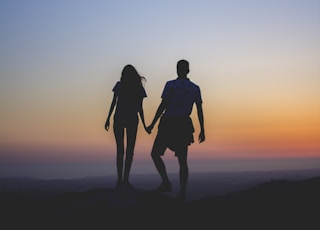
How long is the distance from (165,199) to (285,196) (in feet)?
8.76

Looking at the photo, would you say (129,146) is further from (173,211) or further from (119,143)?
(173,211)

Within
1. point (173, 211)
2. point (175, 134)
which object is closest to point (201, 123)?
point (175, 134)

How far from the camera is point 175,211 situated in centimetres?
1095

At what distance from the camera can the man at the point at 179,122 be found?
36.2ft

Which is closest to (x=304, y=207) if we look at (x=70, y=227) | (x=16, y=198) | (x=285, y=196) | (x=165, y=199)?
(x=285, y=196)

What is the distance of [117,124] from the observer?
11875mm

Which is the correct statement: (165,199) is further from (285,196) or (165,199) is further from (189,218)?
(285,196)

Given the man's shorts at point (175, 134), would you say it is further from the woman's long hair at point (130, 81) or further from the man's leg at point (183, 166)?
the woman's long hair at point (130, 81)

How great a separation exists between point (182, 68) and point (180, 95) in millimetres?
583

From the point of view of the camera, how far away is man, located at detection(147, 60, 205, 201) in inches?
435

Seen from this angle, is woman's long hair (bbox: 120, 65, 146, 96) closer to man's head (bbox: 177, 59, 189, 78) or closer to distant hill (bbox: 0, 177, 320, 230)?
man's head (bbox: 177, 59, 189, 78)

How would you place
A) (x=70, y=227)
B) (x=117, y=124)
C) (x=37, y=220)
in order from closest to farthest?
(x=70, y=227), (x=37, y=220), (x=117, y=124)

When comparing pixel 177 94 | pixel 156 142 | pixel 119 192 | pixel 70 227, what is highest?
pixel 177 94

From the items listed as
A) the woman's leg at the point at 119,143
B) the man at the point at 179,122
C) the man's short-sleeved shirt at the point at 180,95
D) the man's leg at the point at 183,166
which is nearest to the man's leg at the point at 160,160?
the man at the point at 179,122
